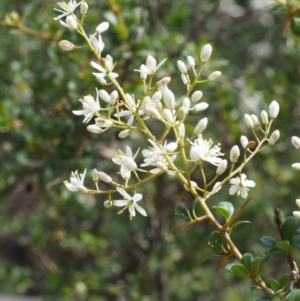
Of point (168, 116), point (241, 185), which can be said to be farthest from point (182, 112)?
point (241, 185)

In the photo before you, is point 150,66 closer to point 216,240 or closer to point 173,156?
point 173,156

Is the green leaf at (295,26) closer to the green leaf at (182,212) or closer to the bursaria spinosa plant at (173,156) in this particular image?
the bursaria spinosa plant at (173,156)

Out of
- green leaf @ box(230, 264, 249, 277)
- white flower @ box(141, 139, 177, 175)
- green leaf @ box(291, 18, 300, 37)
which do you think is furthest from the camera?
green leaf @ box(291, 18, 300, 37)

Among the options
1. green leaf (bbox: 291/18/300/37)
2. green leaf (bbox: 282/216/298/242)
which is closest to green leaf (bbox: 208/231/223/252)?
green leaf (bbox: 282/216/298/242)

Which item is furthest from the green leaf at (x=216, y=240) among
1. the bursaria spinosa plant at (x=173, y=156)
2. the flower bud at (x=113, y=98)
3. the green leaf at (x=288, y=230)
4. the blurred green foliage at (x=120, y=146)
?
the blurred green foliage at (x=120, y=146)

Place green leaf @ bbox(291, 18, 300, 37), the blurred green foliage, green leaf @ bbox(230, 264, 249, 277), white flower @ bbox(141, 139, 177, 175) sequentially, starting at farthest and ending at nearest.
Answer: the blurred green foliage
green leaf @ bbox(291, 18, 300, 37)
green leaf @ bbox(230, 264, 249, 277)
white flower @ bbox(141, 139, 177, 175)

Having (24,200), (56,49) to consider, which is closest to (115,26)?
(56,49)

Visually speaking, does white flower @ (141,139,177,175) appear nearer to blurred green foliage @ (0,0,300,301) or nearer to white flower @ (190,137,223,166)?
white flower @ (190,137,223,166)
